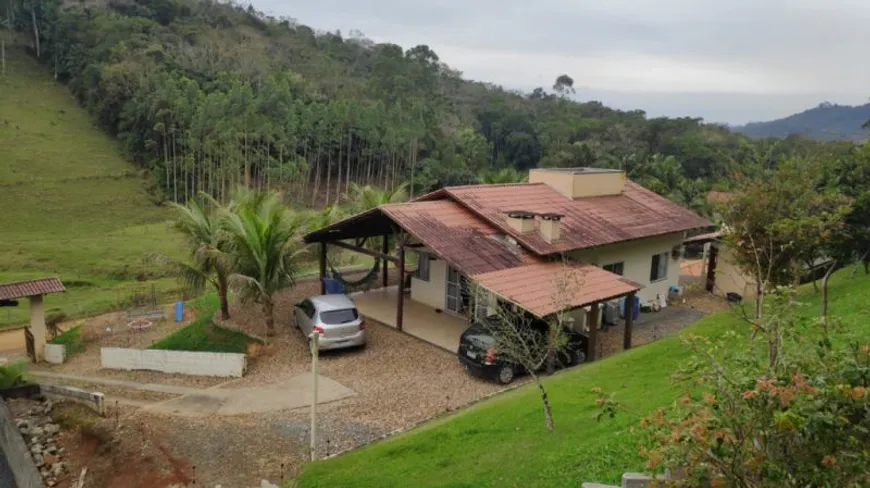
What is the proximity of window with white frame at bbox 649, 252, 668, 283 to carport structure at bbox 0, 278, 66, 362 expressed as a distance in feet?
62.8

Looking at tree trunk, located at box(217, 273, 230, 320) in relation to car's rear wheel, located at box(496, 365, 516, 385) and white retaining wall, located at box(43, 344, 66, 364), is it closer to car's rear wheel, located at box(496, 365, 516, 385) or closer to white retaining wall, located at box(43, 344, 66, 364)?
A: white retaining wall, located at box(43, 344, 66, 364)

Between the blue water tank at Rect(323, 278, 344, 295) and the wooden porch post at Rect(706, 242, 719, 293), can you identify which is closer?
the blue water tank at Rect(323, 278, 344, 295)

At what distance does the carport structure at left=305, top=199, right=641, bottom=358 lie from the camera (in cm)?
1540

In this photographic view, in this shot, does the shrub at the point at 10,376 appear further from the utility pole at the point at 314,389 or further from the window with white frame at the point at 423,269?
the window with white frame at the point at 423,269

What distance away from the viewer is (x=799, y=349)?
4.43 metres

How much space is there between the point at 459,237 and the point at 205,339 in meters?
8.20

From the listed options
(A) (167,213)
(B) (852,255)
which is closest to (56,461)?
(B) (852,255)

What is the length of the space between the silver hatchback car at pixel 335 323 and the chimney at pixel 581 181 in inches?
370

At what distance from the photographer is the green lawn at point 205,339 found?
1852 centimetres

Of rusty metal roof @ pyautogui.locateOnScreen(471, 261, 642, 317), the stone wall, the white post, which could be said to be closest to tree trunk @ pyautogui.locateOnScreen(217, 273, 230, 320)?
the stone wall

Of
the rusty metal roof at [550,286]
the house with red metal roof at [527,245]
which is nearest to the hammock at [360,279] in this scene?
the house with red metal roof at [527,245]

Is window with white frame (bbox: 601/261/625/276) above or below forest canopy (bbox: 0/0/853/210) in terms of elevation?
below

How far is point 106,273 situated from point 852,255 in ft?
110

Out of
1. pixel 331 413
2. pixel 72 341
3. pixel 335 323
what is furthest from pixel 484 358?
pixel 72 341
